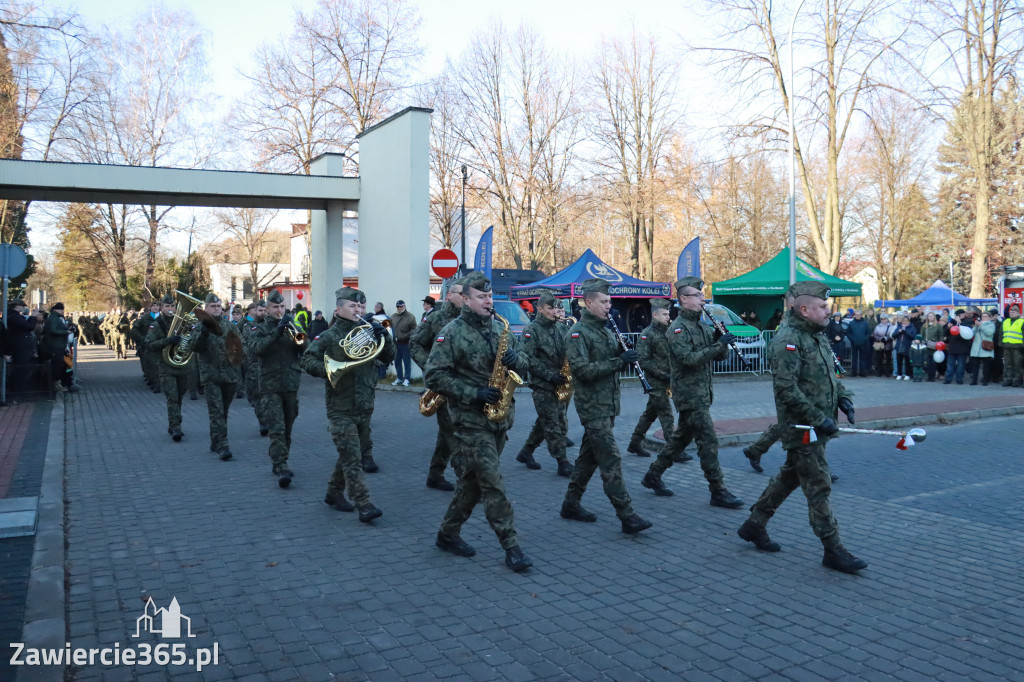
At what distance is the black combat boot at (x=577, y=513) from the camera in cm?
691

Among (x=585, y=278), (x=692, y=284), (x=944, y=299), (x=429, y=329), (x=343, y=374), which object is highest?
(x=585, y=278)

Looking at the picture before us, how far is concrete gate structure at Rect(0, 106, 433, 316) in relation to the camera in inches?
723

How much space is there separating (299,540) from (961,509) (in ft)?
18.9

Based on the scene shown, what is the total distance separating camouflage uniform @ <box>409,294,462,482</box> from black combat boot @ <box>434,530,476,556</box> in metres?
1.78

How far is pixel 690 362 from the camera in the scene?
7.43 metres

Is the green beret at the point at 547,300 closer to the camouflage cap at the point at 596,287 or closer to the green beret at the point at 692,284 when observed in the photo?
the green beret at the point at 692,284

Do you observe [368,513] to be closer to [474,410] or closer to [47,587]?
[474,410]

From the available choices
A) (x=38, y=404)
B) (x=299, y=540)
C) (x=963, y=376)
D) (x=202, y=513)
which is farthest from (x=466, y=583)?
(x=963, y=376)

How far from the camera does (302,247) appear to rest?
3118 inches

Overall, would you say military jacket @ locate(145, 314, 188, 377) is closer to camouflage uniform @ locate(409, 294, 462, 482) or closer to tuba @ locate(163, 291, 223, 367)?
tuba @ locate(163, 291, 223, 367)

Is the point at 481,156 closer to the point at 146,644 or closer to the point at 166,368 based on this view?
the point at 166,368

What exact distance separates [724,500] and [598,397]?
69.5 inches

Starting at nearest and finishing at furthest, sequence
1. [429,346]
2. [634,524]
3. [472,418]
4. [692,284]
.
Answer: [472,418], [634,524], [692,284], [429,346]

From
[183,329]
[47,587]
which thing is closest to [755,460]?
[47,587]
